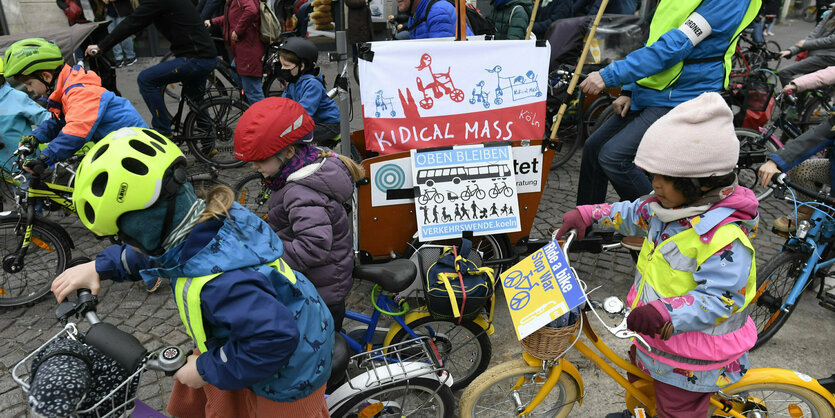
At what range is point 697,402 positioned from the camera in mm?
2281

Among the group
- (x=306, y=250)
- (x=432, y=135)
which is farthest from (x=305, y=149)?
(x=432, y=135)

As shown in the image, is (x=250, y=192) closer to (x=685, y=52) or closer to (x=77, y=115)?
(x=77, y=115)

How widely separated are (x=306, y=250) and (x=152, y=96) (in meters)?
4.22

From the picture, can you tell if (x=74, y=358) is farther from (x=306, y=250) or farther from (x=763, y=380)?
(x=763, y=380)

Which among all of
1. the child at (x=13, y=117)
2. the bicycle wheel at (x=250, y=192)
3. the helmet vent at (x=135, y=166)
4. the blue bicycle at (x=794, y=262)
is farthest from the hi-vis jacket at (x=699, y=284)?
the child at (x=13, y=117)

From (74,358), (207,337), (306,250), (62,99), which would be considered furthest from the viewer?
(62,99)

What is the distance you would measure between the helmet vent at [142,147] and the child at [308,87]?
2802 millimetres

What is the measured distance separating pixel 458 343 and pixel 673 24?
2.37m

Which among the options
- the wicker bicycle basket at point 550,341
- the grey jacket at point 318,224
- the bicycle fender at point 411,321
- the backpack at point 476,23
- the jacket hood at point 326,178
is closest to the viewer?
the wicker bicycle basket at point 550,341

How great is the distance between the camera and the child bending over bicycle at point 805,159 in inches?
125

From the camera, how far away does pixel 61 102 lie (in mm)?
4031

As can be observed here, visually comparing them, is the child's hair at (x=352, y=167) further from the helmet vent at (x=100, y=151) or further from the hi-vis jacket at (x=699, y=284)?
the helmet vent at (x=100, y=151)

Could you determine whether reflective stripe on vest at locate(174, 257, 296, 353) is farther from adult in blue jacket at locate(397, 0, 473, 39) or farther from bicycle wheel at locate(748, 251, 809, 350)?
adult in blue jacket at locate(397, 0, 473, 39)

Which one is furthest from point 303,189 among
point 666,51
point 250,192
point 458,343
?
point 250,192
